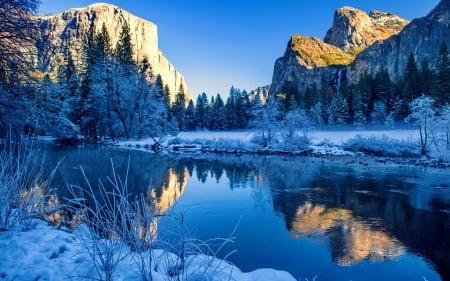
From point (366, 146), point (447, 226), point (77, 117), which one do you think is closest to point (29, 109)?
point (447, 226)

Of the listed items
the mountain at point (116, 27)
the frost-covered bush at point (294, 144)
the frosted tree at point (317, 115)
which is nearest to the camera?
the frost-covered bush at point (294, 144)

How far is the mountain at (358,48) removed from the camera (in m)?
83.8

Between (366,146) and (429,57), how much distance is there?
226ft

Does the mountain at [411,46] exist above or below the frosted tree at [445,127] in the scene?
above

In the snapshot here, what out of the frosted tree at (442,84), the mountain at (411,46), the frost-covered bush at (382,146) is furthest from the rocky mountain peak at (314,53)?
the frost-covered bush at (382,146)

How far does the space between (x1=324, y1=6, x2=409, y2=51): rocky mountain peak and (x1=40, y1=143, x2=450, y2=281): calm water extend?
134 metres

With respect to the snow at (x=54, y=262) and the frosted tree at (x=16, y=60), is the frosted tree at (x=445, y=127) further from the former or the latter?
the frosted tree at (x=16, y=60)

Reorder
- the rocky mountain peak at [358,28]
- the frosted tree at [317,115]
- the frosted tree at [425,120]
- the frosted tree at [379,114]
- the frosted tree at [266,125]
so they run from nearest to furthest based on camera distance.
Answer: the frosted tree at [425,120], the frosted tree at [266,125], the frosted tree at [379,114], the frosted tree at [317,115], the rocky mountain peak at [358,28]

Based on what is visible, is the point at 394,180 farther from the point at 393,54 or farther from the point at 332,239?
the point at 393,54

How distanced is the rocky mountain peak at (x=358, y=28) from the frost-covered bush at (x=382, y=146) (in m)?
115

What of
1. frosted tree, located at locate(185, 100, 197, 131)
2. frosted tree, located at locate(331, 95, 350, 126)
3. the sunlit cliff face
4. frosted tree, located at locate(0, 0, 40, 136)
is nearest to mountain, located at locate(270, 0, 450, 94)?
frosted tree, located at locate(331, 95, 350, 126)

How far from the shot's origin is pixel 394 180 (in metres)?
15.5

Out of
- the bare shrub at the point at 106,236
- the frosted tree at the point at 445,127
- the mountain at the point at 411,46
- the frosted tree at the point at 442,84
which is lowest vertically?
the bare shrub at the point at 106,236

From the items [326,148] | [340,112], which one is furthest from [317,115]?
[326,148]
